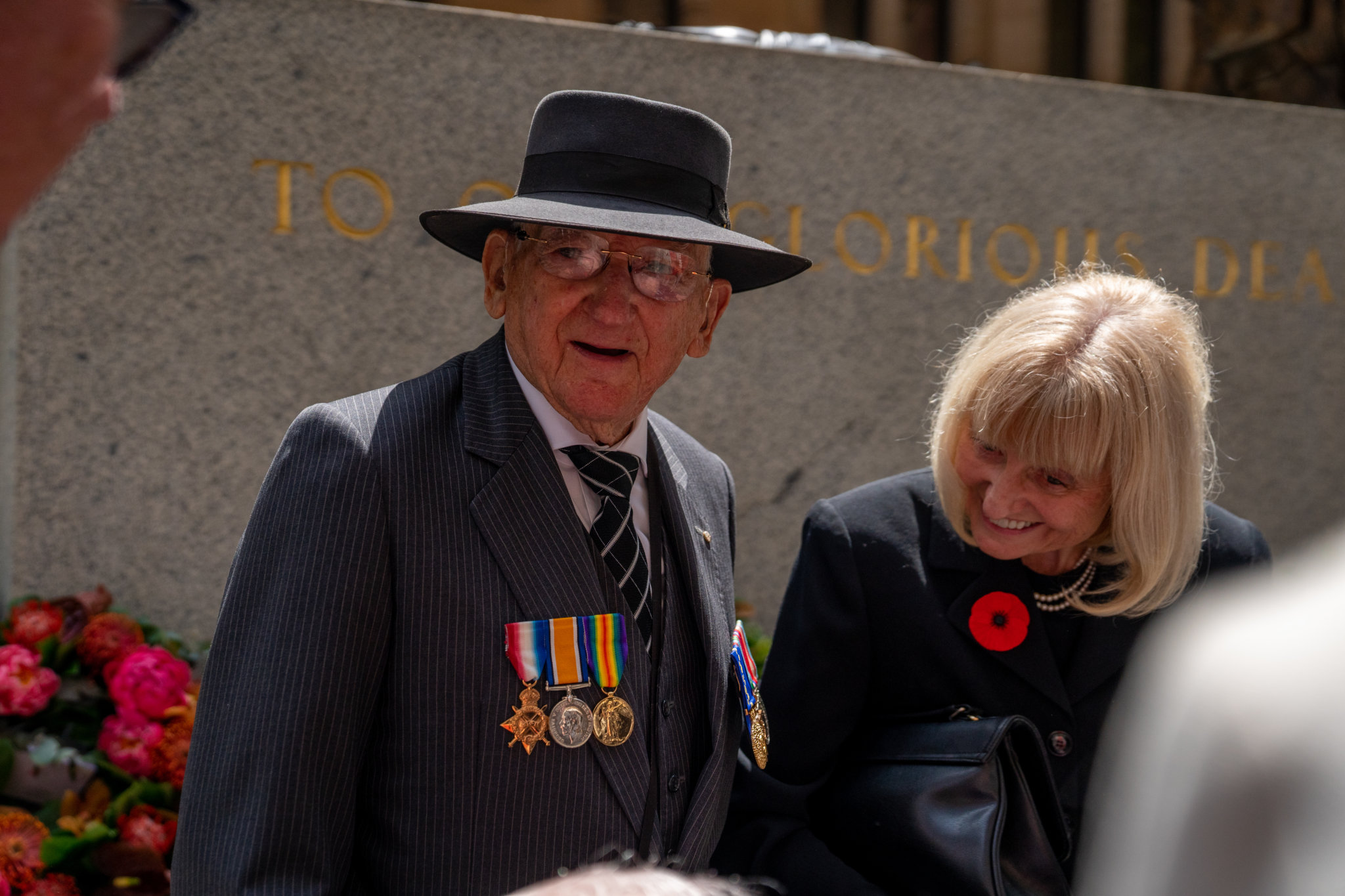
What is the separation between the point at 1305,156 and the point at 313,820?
5.34m

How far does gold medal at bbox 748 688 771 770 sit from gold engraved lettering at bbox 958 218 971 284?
3097 mm

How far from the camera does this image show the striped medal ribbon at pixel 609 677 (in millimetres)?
1872

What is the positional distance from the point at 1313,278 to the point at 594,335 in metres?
4.55

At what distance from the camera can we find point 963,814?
2.03 m

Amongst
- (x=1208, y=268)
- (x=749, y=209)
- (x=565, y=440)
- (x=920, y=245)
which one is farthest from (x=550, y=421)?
(x=1208, y=268)

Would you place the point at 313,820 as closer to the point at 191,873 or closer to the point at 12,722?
the point at 191,873

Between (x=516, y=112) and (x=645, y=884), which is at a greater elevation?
(x=516, y=112)

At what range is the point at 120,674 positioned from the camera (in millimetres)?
3178

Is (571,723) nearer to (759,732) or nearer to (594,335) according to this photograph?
(759,732)

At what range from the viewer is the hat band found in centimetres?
210

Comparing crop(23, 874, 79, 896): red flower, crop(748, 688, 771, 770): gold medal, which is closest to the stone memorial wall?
crop(23, 874, 79, 896): red flower

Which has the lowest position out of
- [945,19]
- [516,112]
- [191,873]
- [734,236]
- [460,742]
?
[191,873]

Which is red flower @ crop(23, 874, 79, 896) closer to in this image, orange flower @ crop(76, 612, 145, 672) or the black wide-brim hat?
orange flower @ crop(76, 612, 145, 672)

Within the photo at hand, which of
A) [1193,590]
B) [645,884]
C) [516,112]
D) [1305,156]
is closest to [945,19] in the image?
[1305,156]
